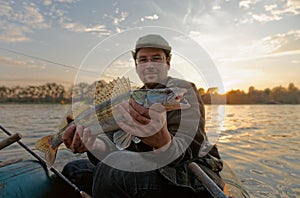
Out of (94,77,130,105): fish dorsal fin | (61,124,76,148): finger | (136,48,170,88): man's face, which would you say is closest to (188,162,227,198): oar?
(94,77,130,105): fish dorsal fin

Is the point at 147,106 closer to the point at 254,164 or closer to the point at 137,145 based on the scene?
the point at 137,145

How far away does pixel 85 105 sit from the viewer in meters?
2.83

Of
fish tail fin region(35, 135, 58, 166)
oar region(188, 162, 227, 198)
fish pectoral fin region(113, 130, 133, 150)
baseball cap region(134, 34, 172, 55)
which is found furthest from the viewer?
baseball cap region(134, 34, 172, 55)

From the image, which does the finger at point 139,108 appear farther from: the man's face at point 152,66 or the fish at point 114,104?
the man's face at point 152,66

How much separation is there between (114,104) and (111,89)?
158 mm

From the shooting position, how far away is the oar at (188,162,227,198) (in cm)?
213

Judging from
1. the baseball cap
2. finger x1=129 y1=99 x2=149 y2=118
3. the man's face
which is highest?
the baseball cap

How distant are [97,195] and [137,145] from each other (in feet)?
2.18

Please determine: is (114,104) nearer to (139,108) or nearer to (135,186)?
(139,108)

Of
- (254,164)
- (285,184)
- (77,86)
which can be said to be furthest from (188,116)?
(254,164)

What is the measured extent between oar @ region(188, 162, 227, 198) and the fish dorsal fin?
0.90 metres

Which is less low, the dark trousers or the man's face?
the man's face

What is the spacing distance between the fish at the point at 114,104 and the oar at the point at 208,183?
1.77 feet

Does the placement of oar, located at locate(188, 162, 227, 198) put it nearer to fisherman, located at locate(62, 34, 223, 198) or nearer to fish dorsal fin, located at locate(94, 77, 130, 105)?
fisherman, located at locate(62, 34, 223, 198)
